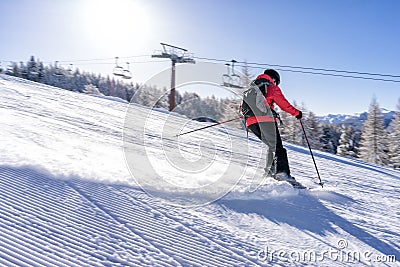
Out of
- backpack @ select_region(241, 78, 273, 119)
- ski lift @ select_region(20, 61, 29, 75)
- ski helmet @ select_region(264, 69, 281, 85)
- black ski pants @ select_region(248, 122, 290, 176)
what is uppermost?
ski lift @ select_region(20, 61, 29, 75)

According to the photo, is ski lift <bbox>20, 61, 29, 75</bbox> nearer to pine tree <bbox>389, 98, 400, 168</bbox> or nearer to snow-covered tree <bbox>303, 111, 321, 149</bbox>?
snow-covered tree <bbox>303, 111, 321, 149</bbox>

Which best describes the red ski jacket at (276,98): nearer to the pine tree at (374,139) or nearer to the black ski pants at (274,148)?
the black ski pants at (274,148)

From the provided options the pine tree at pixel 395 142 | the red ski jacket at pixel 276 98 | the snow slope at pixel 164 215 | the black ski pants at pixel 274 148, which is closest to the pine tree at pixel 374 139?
the pine tree at pixel 395 142

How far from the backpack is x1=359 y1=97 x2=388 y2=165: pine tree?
1310 inches

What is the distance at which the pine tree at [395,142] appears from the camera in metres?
29.8

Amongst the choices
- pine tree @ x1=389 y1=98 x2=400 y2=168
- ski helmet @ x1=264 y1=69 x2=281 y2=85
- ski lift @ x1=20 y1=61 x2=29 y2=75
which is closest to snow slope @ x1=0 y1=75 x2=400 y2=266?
ski helmet @ x1=264 y1=69 x2=281 y2=85

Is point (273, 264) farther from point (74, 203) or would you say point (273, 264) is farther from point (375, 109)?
point (375, 109)

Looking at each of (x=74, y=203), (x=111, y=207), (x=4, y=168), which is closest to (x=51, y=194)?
(x=74, y=203)

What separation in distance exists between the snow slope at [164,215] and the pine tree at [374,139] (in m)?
31.9

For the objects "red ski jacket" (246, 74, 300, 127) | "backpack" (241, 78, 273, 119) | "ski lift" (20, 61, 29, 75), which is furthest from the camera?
"ski lift" (20, 61, 29, 75)

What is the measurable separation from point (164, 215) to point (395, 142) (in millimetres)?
35382

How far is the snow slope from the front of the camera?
7.11ft

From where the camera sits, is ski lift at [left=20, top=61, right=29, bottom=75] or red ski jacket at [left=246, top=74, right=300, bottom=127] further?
ski lift at [left=20, top=61, right=29, bottom=75]

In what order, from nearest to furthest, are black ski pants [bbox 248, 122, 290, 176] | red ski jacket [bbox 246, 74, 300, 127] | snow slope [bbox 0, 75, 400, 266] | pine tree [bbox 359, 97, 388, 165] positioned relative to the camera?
snow slope [bbox 0, 75, 400, 266] < red ski jacket [bbox 246, 74, 300, 127] < black ski pants [bbox 248, 122, 290, 176] < pine tree [bbox 359, 97, 388, 165]
